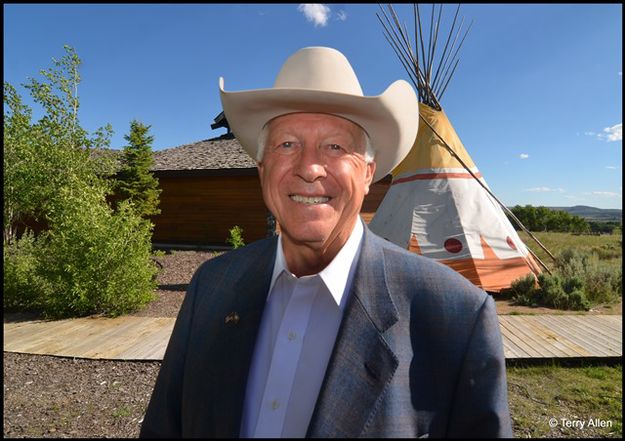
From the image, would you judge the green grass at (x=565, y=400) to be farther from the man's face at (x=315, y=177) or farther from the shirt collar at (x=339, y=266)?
the man's face at (x=315, y=177)

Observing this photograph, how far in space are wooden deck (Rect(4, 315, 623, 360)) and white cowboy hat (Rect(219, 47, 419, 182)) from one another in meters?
4.39

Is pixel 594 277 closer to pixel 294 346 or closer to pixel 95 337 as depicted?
pixel 294 346

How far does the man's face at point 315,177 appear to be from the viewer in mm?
1556

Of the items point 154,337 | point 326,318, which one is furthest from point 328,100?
point 154,337

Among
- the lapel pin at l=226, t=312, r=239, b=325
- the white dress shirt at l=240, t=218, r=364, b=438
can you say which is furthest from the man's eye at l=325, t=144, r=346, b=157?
the lapel pin at l=226, t=312, r=239, b=325

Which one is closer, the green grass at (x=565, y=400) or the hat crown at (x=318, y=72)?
the hat crown at (x=318, y=72)

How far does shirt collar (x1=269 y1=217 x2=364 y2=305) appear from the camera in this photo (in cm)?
155

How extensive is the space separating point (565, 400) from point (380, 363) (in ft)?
13.6

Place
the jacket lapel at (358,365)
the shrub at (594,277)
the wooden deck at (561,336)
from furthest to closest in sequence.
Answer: the shrub at (594,277) < the wooden deck at (561,336) < the jacket lapel at (358,365)

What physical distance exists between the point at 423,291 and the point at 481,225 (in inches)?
344

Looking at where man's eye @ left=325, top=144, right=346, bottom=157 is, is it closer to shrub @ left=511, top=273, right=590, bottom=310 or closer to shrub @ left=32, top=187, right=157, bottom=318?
shrub @ left=32, top=187, right=157, bottom=318

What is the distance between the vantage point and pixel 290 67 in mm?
1774

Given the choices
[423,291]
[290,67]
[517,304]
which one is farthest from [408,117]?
[517,304]

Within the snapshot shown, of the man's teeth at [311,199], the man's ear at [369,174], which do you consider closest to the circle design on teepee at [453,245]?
the man's ear at [369,174]
